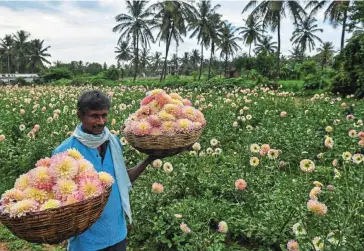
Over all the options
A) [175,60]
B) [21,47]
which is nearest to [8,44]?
[21,47]

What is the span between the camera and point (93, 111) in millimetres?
1975

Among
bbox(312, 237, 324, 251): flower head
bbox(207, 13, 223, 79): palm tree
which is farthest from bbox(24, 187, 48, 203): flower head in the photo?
bbox(207, 13, 223, 79): palm tree

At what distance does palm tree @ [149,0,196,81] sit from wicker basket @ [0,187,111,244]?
110 ft

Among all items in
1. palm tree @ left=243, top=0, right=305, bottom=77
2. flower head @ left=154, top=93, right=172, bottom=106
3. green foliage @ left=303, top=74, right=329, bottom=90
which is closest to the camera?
flower head @ left=154, top=93, right=172, bottom=106

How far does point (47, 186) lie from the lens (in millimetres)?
1481

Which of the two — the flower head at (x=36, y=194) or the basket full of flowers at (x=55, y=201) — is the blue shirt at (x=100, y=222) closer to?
the basket full of flowers at (x=55, y=201)

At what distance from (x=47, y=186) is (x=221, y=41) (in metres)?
43.3

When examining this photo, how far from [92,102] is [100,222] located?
65 cm

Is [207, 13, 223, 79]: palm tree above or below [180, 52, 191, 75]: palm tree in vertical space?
above

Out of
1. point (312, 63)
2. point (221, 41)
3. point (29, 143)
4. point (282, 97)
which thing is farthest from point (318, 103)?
point (221, 41)

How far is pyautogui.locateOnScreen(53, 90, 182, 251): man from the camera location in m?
1.99

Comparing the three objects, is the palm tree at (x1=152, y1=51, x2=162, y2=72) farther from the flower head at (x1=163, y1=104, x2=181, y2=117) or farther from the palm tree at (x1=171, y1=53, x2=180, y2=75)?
the flower head at (x1=163, y1=104, x2=181, y2=117)

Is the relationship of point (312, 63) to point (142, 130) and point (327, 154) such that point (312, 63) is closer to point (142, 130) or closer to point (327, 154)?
point (327, 154)

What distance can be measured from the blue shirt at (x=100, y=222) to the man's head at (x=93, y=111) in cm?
12
